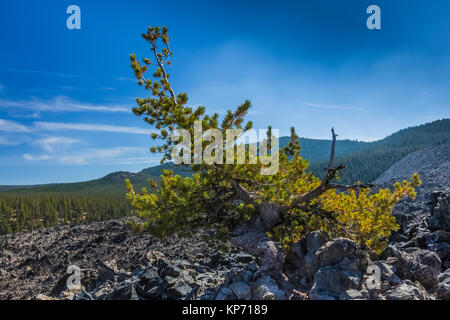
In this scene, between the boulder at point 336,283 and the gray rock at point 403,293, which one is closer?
the boulder at point 336,283

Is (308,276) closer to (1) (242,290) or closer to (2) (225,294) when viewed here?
(1) (242,290)

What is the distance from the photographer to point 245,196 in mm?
7758

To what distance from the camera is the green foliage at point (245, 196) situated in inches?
255

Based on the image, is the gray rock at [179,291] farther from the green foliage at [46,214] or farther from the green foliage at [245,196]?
the green foliage at [46,214]

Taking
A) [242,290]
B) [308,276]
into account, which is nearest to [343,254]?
[308,276]

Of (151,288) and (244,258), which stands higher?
(151,288)

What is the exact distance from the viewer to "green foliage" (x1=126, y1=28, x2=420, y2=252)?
21.2ft

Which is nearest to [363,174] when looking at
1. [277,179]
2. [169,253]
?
[169,253]

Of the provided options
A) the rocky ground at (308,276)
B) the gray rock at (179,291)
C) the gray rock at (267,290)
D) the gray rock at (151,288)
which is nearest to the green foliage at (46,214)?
the rocky ground at (308,276)

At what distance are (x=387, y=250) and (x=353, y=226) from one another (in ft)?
7.11

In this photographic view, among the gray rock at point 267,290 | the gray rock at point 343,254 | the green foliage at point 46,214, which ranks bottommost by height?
the green foliage at point 46,214

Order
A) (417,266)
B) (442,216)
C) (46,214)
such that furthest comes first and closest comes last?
1. (46,214)
2. (442,216)
3. (417,266)

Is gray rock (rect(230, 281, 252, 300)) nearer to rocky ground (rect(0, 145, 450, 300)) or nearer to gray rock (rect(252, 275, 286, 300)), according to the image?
rocky ground (rect(0, 145, 450, 300))
